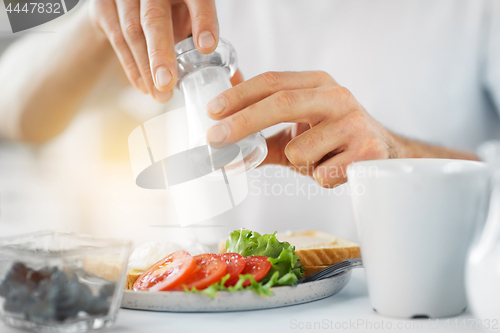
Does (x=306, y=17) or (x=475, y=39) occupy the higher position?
(x=306, y=17)

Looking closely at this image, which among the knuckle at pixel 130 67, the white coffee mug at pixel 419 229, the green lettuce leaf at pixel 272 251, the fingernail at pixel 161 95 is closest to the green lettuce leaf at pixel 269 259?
the green lettuce leaf at pixel 272 251

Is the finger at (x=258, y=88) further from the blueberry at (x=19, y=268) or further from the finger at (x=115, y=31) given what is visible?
the finger at (x=115, y=31)

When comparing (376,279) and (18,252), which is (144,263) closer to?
(18,252)

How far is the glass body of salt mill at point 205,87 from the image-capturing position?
65 cm

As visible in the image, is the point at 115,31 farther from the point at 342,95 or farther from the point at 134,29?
the point at 342,95

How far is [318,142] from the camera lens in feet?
2.48

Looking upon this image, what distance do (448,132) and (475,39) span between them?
361 millimetres

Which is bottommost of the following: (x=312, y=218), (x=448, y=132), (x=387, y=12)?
(x=312, y=218)

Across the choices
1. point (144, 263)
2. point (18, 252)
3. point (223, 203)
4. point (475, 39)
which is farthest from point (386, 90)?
point (18, 252)

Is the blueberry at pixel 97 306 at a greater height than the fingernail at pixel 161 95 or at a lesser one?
lesser

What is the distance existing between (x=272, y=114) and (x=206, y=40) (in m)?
0.18

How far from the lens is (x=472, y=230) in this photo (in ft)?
1.35

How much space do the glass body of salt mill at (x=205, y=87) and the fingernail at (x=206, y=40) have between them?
3 cm

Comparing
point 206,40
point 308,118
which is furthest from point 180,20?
point 308,118
